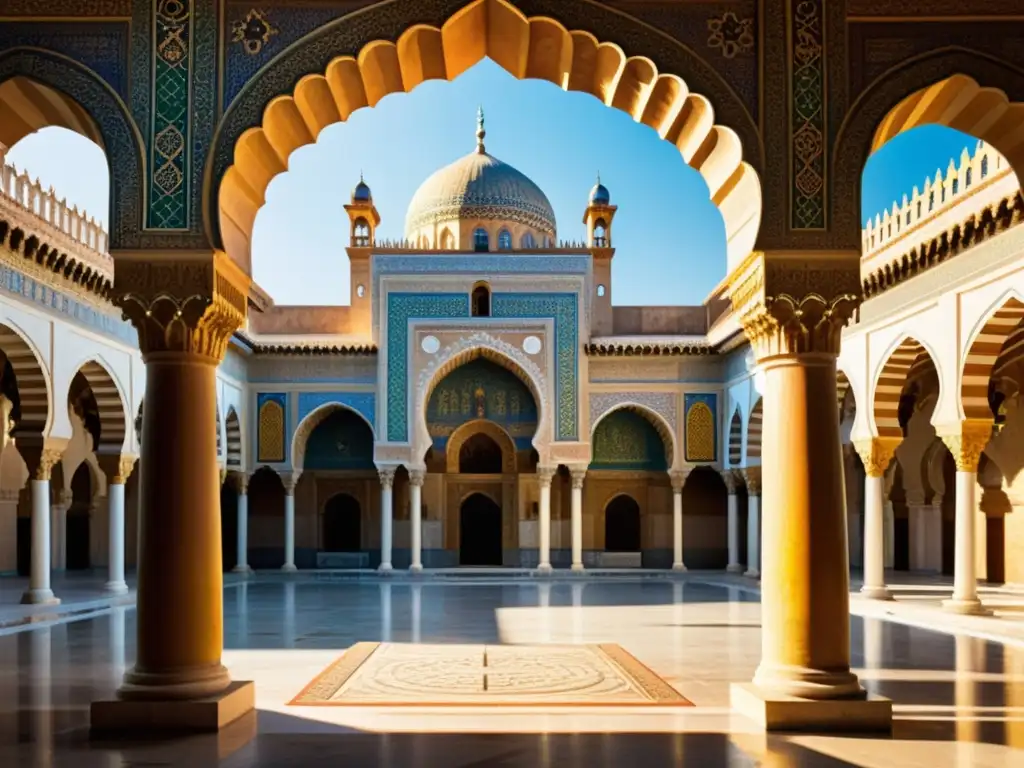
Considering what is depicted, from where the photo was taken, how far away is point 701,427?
22234mm

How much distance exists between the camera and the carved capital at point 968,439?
12801 millimetres

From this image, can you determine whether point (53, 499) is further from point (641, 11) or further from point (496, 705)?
point (641, 11)

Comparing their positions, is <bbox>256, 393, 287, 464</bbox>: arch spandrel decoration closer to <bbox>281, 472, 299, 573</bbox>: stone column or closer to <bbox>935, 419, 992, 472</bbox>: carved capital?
<bbox>281, 472, 299, 573</bbox>: stone column

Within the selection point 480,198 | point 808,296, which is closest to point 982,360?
point 808,296

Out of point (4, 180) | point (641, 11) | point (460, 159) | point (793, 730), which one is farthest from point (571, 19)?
point (460, 159)

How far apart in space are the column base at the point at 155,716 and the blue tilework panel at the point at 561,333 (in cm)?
1643

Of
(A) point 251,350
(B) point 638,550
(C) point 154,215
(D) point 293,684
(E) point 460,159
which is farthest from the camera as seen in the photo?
(E) point 460,159

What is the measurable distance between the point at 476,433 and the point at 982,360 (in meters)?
12.3

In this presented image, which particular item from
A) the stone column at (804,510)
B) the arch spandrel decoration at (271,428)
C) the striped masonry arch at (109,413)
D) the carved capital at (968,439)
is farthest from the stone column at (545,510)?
the stone column at (804,510)

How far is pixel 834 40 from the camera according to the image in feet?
19.4

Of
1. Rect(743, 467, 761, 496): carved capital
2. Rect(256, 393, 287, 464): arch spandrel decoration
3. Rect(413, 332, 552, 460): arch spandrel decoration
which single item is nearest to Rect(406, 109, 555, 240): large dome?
Rect(413, 332, 552, 460): arch spandrel decoration

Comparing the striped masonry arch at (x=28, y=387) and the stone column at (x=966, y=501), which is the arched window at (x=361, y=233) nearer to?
the striped masonry arch at (x=28, y=387)

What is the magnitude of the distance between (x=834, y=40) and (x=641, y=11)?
99 centimetres

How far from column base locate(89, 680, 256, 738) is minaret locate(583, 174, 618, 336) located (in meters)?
17.7
